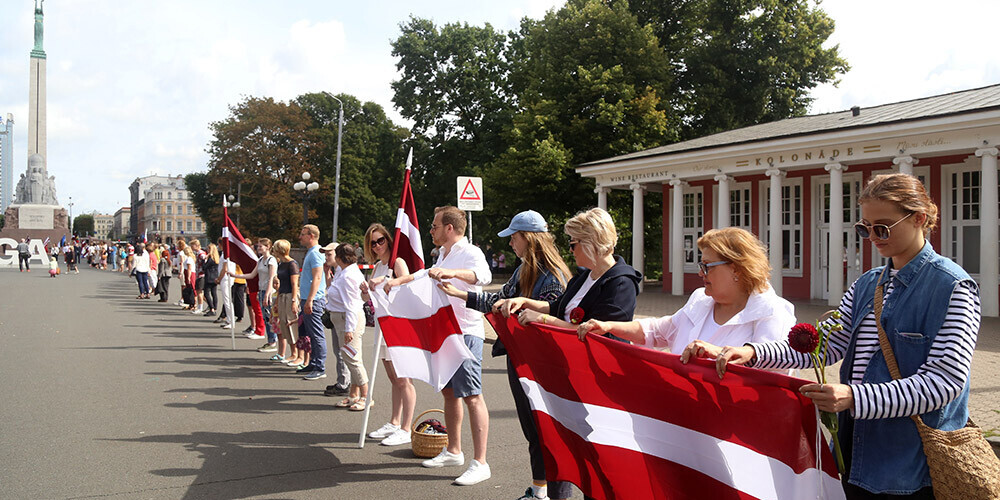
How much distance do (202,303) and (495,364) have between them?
1380cm

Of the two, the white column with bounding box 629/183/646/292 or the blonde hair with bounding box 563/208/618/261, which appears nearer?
the blonde hair with bounding box 563/208/618/261

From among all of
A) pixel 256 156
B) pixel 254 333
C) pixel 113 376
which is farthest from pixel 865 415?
pixel 256 156

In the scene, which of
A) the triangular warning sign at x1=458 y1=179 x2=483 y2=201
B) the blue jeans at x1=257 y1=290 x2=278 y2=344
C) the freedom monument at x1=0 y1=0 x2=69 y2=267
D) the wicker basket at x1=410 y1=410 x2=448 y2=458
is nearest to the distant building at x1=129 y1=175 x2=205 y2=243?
the freedom monument at x1=0 y1=0 x2=69 y2=267

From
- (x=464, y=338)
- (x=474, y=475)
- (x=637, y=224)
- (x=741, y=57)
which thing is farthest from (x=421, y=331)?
(x=741, y=57)

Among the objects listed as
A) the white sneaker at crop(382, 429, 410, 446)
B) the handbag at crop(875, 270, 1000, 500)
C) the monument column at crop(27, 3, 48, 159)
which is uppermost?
the monument column at crop(27, 3, 48, 159)

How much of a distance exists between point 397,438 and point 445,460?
Answer: 889mm

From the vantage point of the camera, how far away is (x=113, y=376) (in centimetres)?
997

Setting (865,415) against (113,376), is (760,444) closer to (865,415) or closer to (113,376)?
(865,415)

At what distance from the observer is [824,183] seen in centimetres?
2230

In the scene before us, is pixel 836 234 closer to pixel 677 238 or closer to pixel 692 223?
pixel 677 238

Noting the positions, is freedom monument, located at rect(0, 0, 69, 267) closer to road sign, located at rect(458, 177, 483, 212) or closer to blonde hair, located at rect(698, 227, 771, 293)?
road sign, located at rect(458, 177, 483, 212)

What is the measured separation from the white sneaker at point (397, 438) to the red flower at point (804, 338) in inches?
184

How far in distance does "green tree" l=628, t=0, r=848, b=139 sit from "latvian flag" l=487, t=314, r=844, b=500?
106 ft

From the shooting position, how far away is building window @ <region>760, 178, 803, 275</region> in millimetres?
23078
